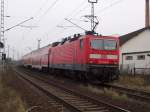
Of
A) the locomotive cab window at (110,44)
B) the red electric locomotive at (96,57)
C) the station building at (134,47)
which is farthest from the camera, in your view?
the station building at (134,47)

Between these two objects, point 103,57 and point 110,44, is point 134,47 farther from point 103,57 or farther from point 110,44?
point 103,57

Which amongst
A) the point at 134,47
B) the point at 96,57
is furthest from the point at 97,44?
the point at 134,47

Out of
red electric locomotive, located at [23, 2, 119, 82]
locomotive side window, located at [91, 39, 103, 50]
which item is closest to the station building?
red electric locomotive, located at [23, 2, 119, 82]

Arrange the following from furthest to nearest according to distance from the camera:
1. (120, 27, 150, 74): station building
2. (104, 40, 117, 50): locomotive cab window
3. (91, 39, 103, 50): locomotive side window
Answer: (120, 27, 150, 74): station building
(104, 40, 117, 50): locomotive cab window
(91, 39, 103, 50): locomotive side window

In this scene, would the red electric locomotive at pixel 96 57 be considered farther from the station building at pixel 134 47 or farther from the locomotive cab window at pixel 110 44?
the station building at pixel 134 47

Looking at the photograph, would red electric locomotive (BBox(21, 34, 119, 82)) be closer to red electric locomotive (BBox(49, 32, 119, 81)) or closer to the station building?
red electric locomotive (BBox(49, 32, 119, 81))

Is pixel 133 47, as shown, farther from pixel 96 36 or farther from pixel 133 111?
pixel 133 111

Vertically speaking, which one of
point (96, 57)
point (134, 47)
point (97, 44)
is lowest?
point (96, 57)

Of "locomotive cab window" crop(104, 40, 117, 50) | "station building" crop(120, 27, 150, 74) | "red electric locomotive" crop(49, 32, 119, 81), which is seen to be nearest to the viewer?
"red electric locomotive" crop(49, 32, 119, 81)

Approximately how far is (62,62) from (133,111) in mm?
17922

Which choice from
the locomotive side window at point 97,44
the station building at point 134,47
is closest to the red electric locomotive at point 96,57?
the locomotive side window at point 97,44

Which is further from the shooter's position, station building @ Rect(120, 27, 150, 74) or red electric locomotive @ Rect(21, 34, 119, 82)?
station building @ Rect(120, 27, 150, 74)

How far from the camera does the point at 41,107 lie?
41.9 ft

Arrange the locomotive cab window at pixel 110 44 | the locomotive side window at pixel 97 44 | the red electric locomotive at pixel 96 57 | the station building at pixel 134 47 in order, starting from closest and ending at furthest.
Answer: the red electric locomotive at pixel 96 57 < the locomotive side window at pixel 97 44 < the locomotive cab window at pixel 110 44 < the station building at pixel 134 47
